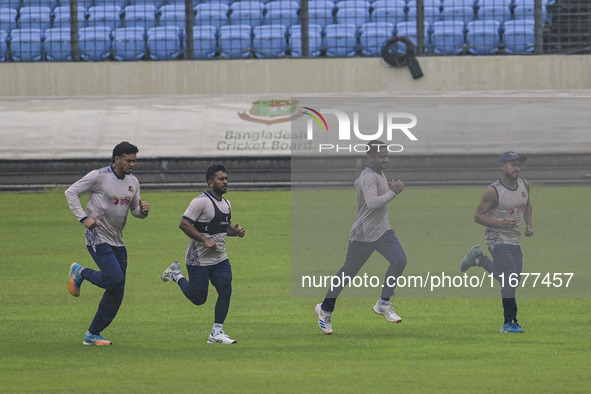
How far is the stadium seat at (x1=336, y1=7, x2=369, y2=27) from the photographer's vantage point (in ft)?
96.7

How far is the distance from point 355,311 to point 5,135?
1460 cm

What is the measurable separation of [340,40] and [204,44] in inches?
140

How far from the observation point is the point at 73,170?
2522 centimetres

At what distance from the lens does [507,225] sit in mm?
10953

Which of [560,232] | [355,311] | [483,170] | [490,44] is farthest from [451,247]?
[490,44]

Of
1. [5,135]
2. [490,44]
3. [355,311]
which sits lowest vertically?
[355,311]

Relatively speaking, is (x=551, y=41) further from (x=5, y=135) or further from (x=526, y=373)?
(x=526, y=373)

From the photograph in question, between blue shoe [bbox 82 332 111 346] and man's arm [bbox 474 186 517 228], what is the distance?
387 centimetres

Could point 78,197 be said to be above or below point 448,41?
below

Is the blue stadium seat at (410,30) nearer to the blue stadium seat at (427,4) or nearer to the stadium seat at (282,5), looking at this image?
the blue stadium seat at (427,4)

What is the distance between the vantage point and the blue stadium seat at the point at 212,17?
1169 inches

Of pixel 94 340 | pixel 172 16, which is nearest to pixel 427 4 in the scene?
pixel 172 16

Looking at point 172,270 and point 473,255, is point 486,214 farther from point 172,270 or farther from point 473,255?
point 172,270

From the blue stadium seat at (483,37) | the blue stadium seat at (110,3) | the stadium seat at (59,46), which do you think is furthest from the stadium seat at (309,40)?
the stadium seat at (59,46)
